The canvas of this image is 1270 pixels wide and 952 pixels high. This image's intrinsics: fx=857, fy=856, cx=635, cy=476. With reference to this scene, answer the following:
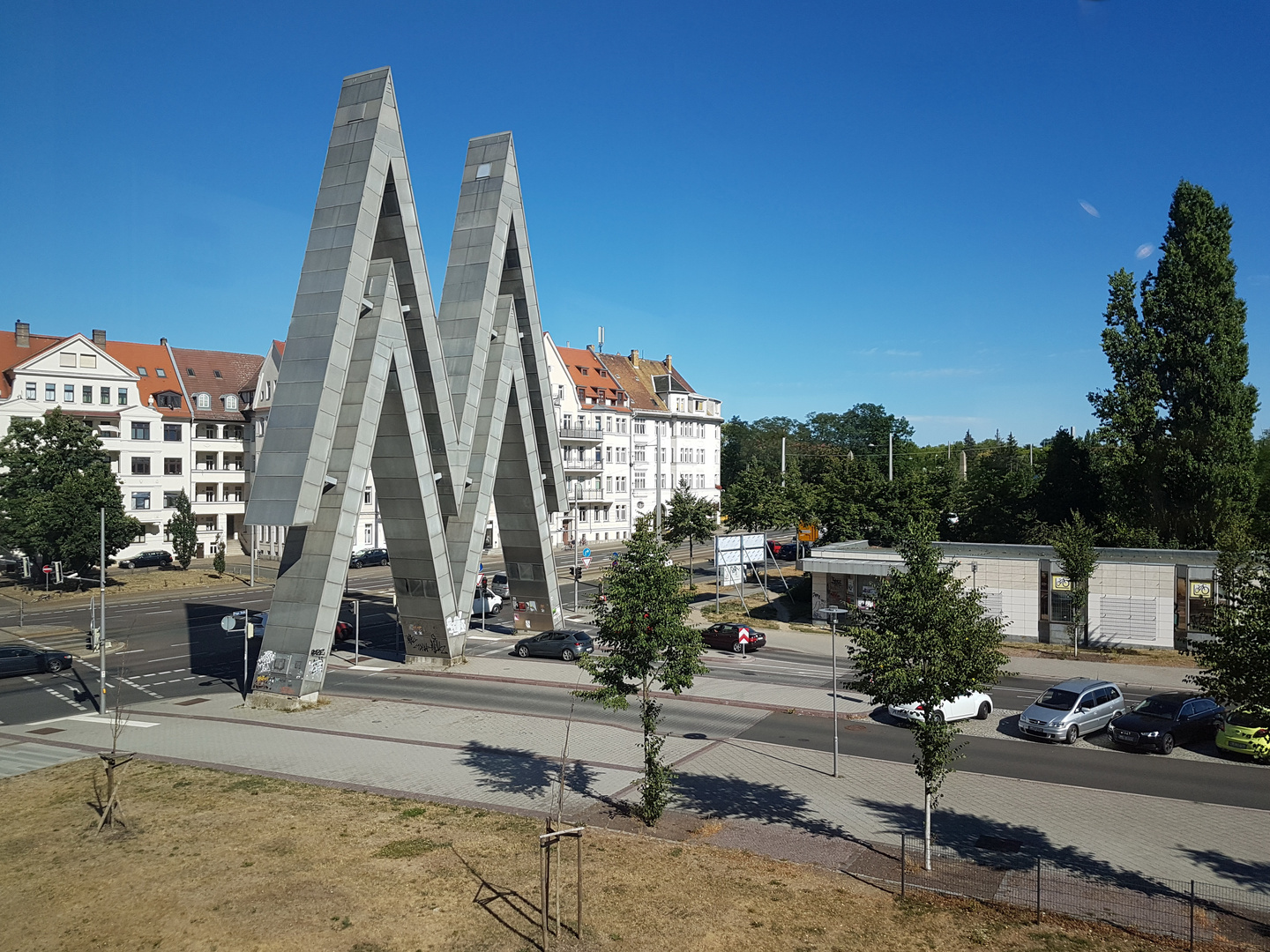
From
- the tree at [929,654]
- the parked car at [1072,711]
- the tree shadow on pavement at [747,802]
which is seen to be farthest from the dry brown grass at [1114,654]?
the tree at [929,654]

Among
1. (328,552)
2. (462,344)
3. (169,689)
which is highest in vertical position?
(462,344)

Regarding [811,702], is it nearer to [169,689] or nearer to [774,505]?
[169,689]

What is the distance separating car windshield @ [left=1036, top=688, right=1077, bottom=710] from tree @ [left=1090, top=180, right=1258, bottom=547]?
2951 centimetres

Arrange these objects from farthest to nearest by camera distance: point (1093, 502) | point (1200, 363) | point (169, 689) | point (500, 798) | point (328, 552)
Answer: point (1093, 502)
point (1200, 363)
point (169, 689)
point (328, 552)
point (500, 798)

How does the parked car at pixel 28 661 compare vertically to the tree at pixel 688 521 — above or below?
below

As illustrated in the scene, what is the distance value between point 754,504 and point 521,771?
4319 cm

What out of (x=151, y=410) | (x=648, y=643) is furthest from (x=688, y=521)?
(x=151, y=410)

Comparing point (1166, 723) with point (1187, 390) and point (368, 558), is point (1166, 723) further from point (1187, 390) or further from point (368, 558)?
point (368, 558)

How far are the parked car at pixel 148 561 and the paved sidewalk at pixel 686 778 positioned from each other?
46716mm

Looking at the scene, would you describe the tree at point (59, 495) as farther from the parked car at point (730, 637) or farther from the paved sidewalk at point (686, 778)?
the parked car at point (730, 637)

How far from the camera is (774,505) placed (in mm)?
62062

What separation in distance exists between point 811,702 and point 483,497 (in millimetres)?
16838

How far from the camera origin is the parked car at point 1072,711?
2533 cm

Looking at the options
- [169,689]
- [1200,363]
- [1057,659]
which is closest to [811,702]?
[1057,659]
